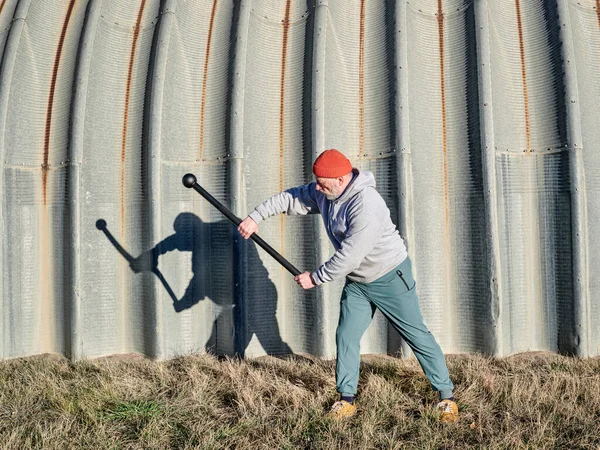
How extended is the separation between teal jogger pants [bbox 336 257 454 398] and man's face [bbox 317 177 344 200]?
0.69 meters

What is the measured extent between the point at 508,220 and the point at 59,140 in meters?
4.51

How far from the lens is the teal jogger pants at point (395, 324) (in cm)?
348

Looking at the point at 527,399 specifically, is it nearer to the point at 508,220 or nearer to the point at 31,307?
the point at 508,220

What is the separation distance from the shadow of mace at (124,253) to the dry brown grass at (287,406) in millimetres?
752

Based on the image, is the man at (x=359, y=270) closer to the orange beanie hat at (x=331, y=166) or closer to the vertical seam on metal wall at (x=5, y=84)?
the orange beanie hat at (x=331, y=166)

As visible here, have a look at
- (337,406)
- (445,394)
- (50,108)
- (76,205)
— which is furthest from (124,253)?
(445,394)

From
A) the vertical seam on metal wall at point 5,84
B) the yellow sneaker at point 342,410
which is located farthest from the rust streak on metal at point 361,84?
the vertical seam on metal wall at point 5,84

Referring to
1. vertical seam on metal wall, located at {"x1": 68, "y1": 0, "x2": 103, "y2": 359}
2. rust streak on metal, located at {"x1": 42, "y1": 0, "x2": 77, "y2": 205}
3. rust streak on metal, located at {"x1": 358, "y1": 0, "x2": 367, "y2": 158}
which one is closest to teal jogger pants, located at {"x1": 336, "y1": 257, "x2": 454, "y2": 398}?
rust streak on metal, located at {"x1": 358, "y1": 0, "x2": 367, "y2": 158}

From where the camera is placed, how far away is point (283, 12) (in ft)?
17.1

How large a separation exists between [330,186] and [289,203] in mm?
537

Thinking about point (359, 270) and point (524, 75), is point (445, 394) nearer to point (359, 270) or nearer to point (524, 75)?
point (359, 270)

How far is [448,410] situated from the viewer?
A: 332cm

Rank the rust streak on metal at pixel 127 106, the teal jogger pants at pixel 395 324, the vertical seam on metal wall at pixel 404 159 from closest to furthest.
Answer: the teal jogger pants at pixel 395 324 → the vertical seam on metal wall at pixel 404 159 → the rust streak on metal at pixel 127 106

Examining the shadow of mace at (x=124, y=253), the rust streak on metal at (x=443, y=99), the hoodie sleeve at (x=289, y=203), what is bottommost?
the shadow of mace at (x=124, y=253)
